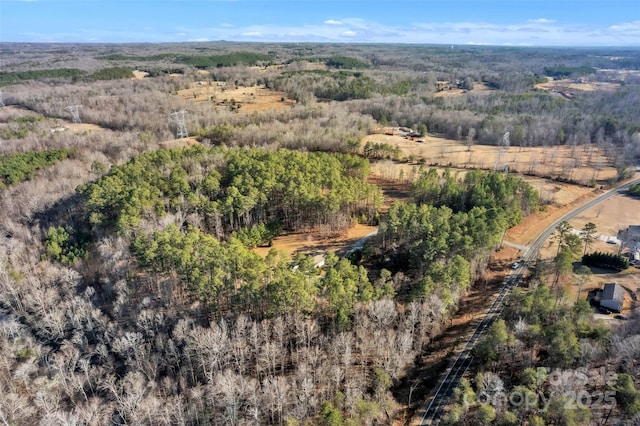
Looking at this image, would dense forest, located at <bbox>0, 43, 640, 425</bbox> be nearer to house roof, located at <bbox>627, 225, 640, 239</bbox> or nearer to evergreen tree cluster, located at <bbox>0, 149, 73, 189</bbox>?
evergreen tree cluster, located at <bbox>0, 149, 73, 189</bbox>

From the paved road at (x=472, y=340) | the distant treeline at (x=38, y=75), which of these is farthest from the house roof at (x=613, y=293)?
the distant treeline at (x=38, y=75)

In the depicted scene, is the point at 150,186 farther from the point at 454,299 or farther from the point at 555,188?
the point at 555,188

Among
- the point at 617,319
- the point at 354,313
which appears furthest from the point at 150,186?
the point at 617,319

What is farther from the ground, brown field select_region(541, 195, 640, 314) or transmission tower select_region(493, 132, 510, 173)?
transmission tower select_region(493, 132, 510, 173)

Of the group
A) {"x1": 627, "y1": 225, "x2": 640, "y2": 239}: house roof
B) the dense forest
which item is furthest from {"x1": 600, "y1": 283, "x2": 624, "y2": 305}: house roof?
{"x1": 627, "y1": 225, "x2": 640, "y2": 239}: house roof

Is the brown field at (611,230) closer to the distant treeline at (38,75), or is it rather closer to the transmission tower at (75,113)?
the transmission tower at (75,113)

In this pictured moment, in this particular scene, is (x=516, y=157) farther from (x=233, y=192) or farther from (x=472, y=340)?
(x=233, y=192)
